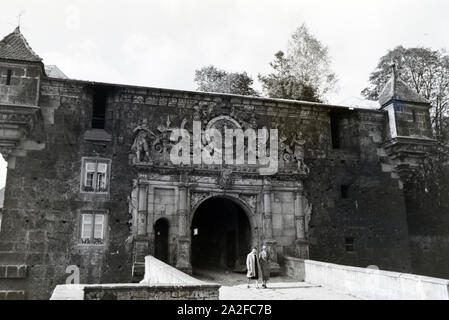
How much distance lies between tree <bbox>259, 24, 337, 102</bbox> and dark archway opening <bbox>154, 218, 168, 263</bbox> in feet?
46.8

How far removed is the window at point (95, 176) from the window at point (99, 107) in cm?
162

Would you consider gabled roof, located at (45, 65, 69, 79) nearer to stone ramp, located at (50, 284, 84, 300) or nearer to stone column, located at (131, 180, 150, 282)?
stone column, located at (131, 180, 150, 282)

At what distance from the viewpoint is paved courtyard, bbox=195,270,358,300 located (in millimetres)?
10695

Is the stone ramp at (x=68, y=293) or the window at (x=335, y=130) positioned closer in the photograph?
the stone ramp at (x=68, y=293)

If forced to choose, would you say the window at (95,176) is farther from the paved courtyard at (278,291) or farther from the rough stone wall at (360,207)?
the rough stone wall at (360,207)

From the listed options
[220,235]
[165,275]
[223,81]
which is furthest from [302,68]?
[165,275]

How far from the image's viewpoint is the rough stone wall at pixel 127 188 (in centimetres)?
1483

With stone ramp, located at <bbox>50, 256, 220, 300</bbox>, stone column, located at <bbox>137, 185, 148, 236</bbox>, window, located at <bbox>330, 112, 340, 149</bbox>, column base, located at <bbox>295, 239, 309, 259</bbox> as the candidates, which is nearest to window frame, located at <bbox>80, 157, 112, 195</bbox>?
stone column, located at <bbox>137, 185, 148, 236</bbox>

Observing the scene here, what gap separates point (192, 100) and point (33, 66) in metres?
5.89

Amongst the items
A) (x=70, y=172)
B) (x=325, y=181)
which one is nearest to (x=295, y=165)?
(x=325, y=181)

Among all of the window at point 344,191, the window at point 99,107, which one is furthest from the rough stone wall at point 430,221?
the window at point 99,107

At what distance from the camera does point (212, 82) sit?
3188 cm
